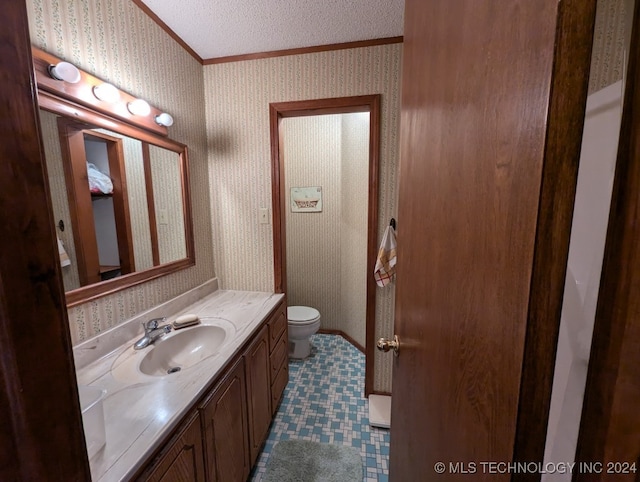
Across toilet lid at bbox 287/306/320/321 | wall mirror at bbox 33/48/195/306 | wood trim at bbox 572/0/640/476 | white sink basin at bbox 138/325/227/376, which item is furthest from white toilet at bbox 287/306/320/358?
wood trim at bbox 572/0/640/476

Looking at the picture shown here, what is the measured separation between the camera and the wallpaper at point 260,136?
68.8 inches

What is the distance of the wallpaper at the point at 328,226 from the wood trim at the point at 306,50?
2.50 ft

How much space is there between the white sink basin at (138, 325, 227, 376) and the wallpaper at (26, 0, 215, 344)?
23 centimetres

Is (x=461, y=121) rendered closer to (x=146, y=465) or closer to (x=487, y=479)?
(x=487, y=479)

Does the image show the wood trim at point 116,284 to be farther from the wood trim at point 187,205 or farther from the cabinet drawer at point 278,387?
the cabinet drawer at point 278,387

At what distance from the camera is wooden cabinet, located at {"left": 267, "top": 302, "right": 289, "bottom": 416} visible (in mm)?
1719

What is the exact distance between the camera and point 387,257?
179 centimetres

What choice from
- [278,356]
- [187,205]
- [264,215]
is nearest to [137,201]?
[187,205]

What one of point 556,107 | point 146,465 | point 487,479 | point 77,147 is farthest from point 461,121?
point 77,147

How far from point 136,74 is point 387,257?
1.75 metres

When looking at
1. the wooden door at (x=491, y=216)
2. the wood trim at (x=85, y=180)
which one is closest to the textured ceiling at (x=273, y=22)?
the wood trim at (x=85, y=180)

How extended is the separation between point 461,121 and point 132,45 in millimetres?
1641

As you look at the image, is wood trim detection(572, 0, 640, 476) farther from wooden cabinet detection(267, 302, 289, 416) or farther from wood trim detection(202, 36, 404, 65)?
wood trim detection(202, 36, 404, 65)

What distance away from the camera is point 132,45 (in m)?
1.32
